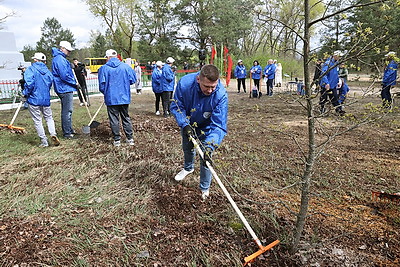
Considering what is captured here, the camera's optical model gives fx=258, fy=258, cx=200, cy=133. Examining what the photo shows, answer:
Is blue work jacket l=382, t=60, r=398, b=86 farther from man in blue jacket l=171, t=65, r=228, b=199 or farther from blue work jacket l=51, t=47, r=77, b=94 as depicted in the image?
blue work jacket l=51, t=47, r=77, b=94

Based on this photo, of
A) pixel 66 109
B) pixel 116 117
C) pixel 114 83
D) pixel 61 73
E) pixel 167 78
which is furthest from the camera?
pixel 167 78

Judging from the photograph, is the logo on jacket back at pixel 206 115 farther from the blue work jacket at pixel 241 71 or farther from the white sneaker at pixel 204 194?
the blue work jacket at pixel 241 71

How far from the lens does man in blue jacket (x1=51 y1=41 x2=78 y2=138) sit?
211 inches

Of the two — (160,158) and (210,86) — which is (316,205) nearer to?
(210,86)

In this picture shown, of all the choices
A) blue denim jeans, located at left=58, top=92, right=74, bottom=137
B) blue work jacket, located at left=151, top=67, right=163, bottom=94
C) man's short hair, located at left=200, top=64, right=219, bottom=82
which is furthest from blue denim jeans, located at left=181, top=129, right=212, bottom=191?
blue work jacket, located at left=151, top=67, right=163, bottom=94

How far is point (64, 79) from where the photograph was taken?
17.8 feet

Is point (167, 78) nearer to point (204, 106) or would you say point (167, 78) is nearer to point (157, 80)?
point (157, 80)

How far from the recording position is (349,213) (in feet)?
9.38

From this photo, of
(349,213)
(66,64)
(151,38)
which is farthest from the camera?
(151,38)

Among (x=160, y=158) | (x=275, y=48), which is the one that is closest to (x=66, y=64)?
(x=160, y=158)

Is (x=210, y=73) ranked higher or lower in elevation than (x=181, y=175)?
higher

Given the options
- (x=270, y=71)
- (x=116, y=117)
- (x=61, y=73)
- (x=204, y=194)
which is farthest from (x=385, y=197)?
(x=270, y=71)

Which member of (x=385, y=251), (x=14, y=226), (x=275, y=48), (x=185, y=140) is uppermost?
(x=275, y=48)

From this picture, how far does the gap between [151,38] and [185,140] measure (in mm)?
27924
